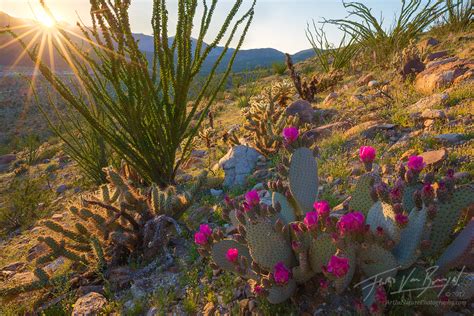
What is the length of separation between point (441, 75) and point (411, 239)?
4.91m

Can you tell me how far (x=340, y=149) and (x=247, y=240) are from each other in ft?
8.86

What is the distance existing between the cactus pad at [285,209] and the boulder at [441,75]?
14.7 ft

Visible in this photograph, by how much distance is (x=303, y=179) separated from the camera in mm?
2398

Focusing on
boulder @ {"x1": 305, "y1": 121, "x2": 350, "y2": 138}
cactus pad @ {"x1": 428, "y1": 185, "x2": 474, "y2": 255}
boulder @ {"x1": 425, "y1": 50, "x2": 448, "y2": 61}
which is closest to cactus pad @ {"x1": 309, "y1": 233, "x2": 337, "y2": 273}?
cactus pad @ {"x1": 428, "y1": 185, "x2": 474, "y2": 255}

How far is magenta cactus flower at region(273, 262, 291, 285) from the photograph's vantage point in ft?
5.99

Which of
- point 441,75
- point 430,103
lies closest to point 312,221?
point 430,103

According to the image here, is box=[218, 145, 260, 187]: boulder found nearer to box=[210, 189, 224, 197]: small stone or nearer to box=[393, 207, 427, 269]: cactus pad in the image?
box=[210, 189, 224, 197]: small stone

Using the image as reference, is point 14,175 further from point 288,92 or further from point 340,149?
point 340,149

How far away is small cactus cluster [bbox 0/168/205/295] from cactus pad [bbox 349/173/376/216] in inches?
62.1

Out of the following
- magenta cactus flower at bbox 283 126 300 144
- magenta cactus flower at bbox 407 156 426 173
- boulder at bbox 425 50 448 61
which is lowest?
magenta cactus flower at bbox 407 156 426 173

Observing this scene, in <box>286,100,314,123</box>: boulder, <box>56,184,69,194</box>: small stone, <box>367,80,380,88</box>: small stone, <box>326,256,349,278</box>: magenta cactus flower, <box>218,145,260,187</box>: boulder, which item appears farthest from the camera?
<box>56,184,69,194</box>: small stone

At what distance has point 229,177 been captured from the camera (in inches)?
181

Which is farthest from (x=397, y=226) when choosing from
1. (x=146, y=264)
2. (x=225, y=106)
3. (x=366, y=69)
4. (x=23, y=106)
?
(x=23, y=106)

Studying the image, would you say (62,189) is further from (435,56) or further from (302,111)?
(435,56)
